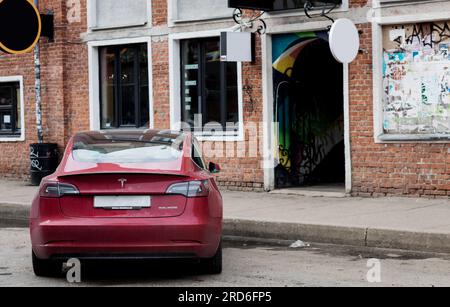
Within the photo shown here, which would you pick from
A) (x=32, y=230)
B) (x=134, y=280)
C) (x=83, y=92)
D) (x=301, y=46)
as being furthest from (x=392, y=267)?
(x=83, y=92)

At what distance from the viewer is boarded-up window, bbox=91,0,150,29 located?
19.0m

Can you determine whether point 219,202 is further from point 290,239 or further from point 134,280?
point 290,239

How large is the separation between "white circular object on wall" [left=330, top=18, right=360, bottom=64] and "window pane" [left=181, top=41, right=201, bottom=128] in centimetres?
402

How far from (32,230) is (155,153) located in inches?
56.7

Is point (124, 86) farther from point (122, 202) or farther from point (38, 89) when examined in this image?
point (122, 202)

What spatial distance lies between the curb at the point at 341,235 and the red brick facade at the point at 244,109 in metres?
3.55

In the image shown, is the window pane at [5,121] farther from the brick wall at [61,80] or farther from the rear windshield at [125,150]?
the rear windshield at [125,150]

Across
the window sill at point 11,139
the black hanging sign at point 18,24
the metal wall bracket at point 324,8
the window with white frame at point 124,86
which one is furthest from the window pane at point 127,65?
the metal wall bracket at point 324,8

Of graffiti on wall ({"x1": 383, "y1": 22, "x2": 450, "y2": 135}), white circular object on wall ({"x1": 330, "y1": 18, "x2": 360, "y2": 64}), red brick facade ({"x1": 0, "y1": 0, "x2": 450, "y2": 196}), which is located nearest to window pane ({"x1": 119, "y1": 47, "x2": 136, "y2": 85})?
red brick facade ({"x1": 0, "y1": 0, "x2": 450, "y2": 196})

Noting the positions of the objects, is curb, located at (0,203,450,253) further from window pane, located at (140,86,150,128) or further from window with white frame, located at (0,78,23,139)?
window with white frame, located at (0,78,23,139)

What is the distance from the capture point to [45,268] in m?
9.22

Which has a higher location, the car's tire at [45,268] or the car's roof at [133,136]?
the car's roof at [133,136]

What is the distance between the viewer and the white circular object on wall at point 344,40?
14914 mm

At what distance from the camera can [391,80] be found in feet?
50.6
